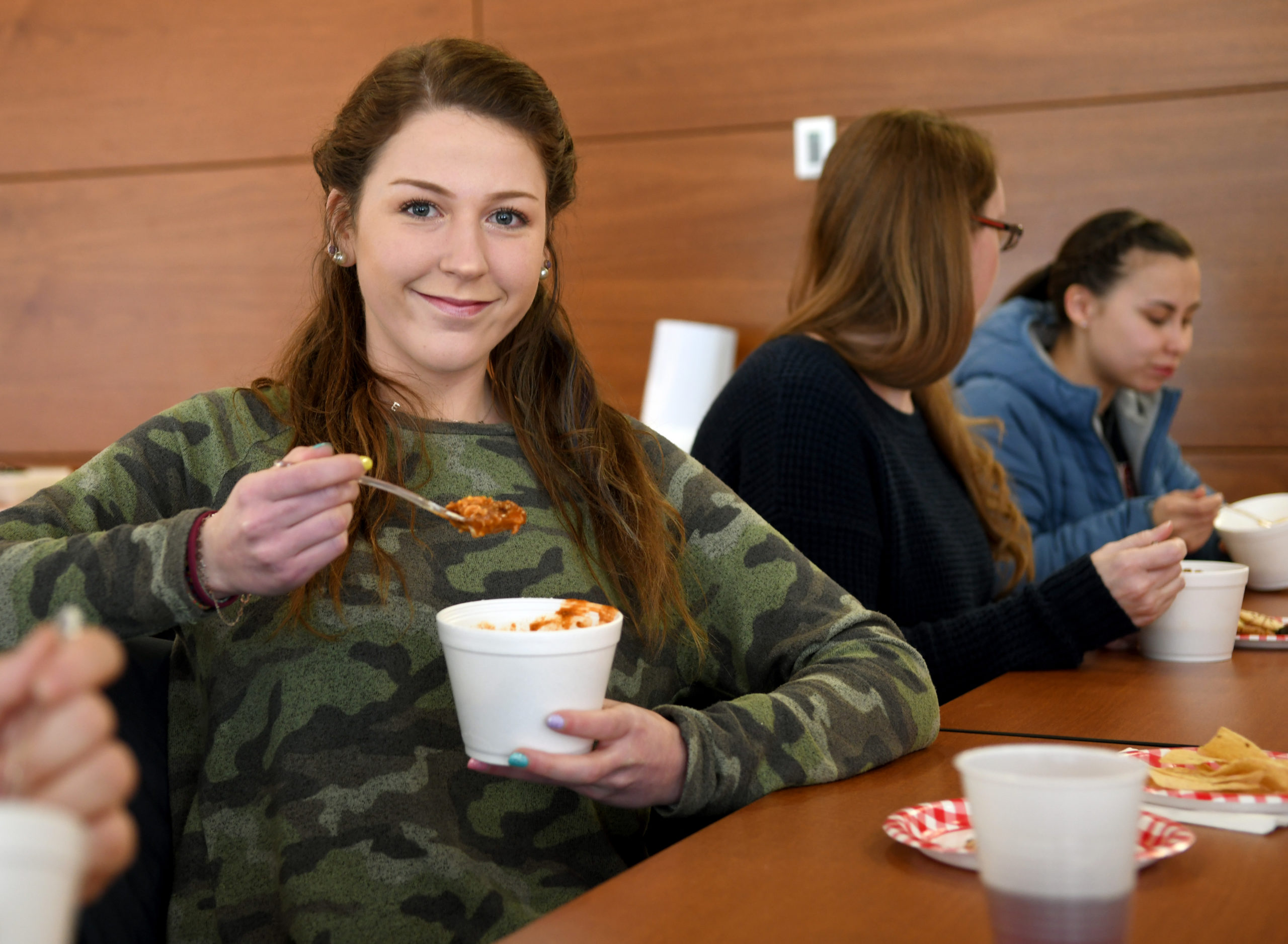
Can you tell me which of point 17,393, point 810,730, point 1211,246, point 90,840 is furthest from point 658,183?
point 90,840

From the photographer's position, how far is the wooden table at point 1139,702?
3.70 feet

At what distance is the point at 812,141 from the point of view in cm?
344

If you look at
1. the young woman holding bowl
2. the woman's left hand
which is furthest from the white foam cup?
the woman's left hand

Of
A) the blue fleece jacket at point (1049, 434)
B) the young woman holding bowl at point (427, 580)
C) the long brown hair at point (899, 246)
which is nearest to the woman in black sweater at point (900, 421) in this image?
the long brown hair at point (899, 246)

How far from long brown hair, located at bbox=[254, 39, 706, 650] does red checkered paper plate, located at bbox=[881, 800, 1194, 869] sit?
43 cm

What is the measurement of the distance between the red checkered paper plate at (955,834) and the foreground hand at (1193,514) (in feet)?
4.46

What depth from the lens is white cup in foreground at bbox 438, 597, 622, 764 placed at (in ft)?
2.75

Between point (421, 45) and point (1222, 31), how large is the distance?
252 cm

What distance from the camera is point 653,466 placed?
4.47ft

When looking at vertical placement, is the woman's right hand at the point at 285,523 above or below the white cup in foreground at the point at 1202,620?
above

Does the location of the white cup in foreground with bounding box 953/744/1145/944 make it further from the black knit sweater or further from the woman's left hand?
the black knit sweater

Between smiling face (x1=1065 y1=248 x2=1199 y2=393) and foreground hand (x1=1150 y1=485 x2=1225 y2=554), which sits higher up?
smiling face (x1=1065 y1=248 x2=1199 y2=393)

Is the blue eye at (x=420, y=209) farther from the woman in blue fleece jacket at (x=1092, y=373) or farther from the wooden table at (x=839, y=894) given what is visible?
the woman in blue fleece jacket at (x=1092, y=373)

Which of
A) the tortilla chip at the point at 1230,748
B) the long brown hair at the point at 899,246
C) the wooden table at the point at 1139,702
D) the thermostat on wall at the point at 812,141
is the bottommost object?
the wooden table at the point at 1139,702
